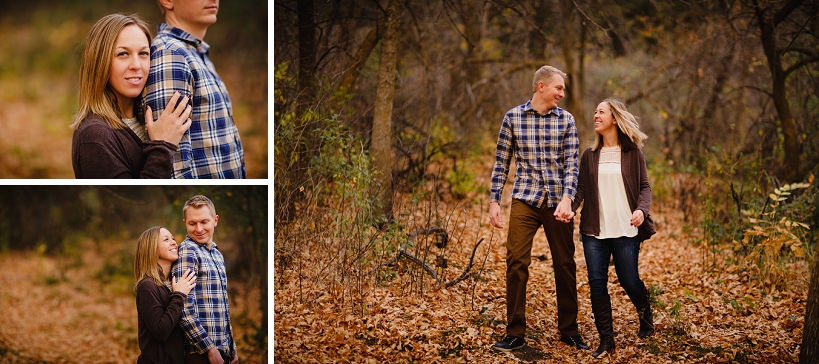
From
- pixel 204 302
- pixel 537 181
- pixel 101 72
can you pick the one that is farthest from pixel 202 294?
pixel 537 181

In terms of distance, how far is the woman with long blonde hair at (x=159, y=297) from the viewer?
10.2 ft

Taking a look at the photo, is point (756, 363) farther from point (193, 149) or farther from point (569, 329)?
point (193, 149)

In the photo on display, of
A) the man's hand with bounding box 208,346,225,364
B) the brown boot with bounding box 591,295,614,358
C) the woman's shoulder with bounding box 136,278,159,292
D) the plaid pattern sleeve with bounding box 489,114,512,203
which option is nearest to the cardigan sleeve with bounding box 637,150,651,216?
the brown boot with bounding box 591,295,614,358

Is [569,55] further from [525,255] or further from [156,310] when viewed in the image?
[156,310]

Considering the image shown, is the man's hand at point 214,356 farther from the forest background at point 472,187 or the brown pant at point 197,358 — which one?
the forest background at point 472,187

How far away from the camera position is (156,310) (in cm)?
310

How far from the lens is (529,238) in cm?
421

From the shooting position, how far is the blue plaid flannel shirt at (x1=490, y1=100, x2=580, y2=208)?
4.18 m

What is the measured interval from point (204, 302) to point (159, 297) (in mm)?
224

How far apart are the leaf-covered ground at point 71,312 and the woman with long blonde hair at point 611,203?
131 inches

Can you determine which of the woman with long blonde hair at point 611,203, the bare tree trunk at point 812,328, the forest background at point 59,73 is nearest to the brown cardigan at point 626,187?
the woman with long blonde hair at point 611,203

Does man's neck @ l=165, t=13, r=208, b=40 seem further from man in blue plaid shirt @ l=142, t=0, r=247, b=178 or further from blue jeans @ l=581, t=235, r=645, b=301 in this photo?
blue jeans @ l=581, t=235, r=645, b=301

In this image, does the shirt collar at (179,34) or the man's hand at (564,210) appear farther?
the man's hand at (564,210)

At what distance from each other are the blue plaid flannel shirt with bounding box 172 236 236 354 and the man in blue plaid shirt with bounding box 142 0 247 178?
19.6 inches
